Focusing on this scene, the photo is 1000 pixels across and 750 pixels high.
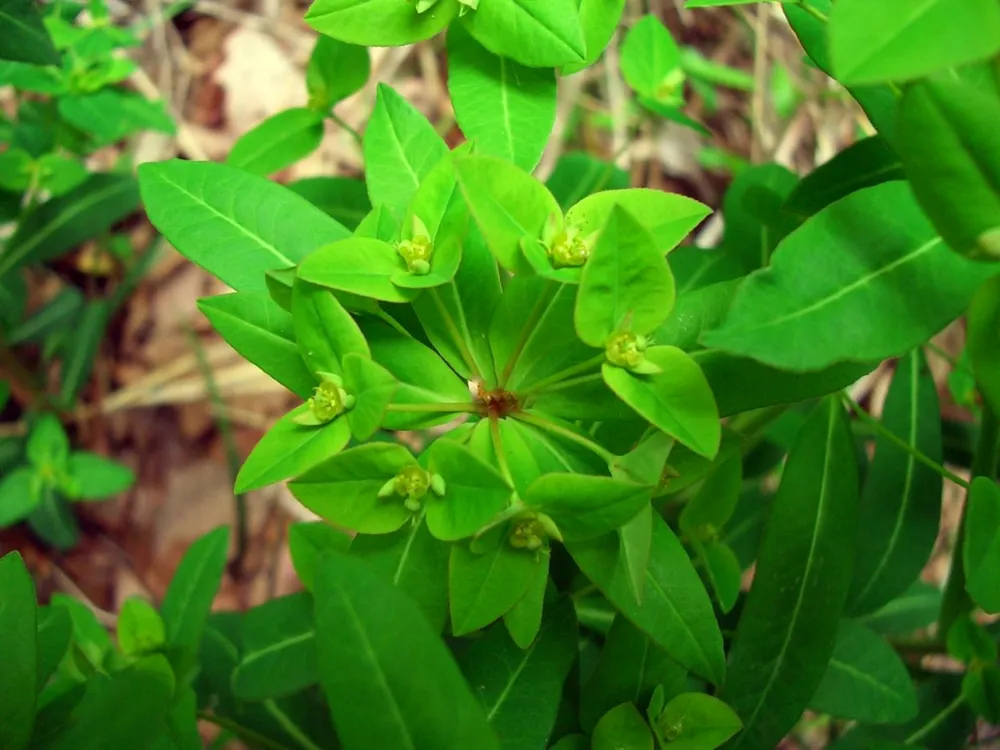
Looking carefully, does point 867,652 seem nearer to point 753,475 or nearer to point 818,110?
point 753,475

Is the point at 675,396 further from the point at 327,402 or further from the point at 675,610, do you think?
the point at 327,402

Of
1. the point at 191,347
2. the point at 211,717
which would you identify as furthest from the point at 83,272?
the point at 211,717

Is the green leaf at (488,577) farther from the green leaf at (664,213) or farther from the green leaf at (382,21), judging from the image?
the green leaf at (382,21)

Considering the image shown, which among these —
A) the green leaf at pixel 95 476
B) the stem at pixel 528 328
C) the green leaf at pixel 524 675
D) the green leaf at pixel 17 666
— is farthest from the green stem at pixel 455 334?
the green leaf at pixel 95 476

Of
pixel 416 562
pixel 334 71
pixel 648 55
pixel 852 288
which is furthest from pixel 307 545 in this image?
pixel 648 55

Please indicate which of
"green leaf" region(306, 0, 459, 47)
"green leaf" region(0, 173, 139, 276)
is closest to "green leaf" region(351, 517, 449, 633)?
"green leaf" region(306, 0, 459, 47)

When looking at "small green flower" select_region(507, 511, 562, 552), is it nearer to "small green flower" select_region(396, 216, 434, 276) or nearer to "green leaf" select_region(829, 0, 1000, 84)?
"small green flower" select_region(396, 216, 434, 276)

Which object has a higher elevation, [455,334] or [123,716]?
[455,334]
